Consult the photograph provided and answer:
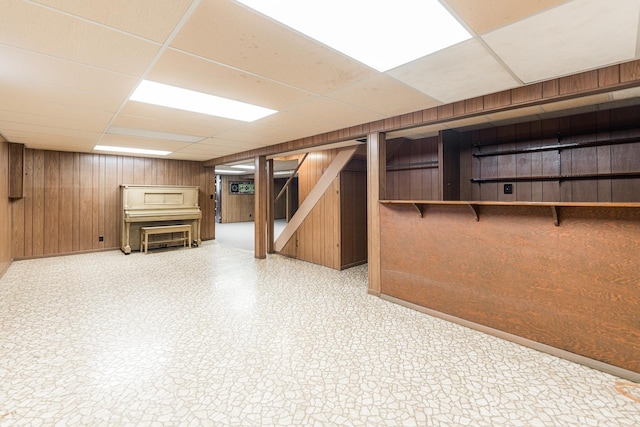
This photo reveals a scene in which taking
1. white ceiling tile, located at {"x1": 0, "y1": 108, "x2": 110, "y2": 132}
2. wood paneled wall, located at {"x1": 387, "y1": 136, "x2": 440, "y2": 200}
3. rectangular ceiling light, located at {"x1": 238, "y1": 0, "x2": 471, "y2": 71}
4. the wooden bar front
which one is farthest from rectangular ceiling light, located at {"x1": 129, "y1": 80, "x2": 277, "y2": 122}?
wood paneled wall, located at {"x1": 387, "y1": 136, "x2": 440, "y2": 200}

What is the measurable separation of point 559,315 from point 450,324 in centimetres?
86

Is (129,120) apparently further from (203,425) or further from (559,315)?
(559,315)

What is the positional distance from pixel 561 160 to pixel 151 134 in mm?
5486

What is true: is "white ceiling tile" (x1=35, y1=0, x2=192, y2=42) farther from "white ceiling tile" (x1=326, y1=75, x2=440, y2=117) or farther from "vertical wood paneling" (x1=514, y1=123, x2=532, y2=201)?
"vertical wood paneling" (x1=514, y1=123, x2=532, y2=201)

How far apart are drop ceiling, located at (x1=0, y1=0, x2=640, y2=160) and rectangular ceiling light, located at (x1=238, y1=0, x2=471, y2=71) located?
0.05 meters

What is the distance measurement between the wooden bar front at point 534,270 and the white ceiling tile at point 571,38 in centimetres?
97

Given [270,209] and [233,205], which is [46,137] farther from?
[233,205]

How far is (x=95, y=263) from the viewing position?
5078mm

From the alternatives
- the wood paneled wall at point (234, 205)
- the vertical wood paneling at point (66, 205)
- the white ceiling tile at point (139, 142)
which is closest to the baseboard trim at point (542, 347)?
the white ceiling tile at point (139, 142)

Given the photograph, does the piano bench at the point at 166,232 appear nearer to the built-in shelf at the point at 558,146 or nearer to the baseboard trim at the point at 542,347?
the baseboard trim at the point at 542,347

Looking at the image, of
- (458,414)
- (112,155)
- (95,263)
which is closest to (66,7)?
(458,414)

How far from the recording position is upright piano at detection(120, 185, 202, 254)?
5.92 metres

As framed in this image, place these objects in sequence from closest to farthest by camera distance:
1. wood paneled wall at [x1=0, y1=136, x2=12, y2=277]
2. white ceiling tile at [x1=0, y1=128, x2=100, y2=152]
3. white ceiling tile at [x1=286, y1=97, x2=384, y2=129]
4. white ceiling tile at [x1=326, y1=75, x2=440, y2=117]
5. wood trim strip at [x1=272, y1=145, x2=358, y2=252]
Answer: white ceiling tile at [x1=326, y1=75, x2=440, y2=117], white ceiling tile at [x1=286, y1=97, x2=384, y2=129], white ceiling tile at [x1=0, y1=128, x2=100, y2=152], wood paneled wall at [x1=0, y1=136, x2=12, y2=277], wood trim strip at [x1=272, y1=145, x2=358, y2=252]

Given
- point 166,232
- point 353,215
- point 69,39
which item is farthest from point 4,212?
point 353,215
